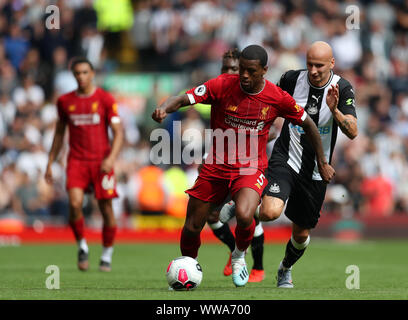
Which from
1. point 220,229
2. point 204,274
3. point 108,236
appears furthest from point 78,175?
point 220,229

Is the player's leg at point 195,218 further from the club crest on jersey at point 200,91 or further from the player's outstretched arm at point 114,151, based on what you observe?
the player's outstretched arm at point 114,151

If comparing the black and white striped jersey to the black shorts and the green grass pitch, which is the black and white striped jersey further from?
the green grass pitch

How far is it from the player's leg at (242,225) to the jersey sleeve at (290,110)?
34.9 inches

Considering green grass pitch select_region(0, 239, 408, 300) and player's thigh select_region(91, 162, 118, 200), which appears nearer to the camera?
green grass pitch select_region(0, 239, 408, 300)

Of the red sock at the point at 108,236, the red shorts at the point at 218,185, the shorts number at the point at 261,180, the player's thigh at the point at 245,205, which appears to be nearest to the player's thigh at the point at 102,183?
the red sock at the point at 108,236

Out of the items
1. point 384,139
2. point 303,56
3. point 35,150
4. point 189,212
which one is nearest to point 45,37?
point 35,150

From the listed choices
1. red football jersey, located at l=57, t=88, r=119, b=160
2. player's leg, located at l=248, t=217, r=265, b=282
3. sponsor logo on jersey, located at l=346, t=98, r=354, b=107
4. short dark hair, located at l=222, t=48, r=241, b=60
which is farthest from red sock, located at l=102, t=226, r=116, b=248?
sponsor logo on jersey, located at l=346, t=98, r=354, b=107

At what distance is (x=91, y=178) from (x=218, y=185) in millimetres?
3873

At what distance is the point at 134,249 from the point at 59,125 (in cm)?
549

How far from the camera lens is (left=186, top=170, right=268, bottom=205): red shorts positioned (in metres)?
9.16

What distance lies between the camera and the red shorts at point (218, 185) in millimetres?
9164

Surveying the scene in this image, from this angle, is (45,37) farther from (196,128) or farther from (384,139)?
(384,139)

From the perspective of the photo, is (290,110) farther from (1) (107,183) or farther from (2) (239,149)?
(1) (107,183)

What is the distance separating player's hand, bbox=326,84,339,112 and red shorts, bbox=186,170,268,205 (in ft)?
3.41
